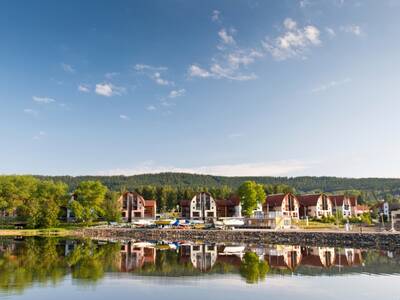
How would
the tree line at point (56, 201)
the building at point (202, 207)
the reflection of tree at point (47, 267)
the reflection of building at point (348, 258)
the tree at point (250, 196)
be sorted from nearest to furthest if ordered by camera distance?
the reflection of tree at point (47, 267), the reflection of building at point (348, 258), the tree line at point (56, 201), the tree at point (250, 196), the building at point (202, 207)

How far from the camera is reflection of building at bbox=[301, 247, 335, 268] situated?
35.8 metres

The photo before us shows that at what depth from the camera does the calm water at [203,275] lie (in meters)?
24.1

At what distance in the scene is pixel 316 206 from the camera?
10669 centimetres

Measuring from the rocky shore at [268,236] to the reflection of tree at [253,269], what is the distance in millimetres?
18648

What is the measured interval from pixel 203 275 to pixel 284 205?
74.4m

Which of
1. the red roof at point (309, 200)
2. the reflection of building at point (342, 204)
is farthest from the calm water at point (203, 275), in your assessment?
the reflection of building at point (342, 204)

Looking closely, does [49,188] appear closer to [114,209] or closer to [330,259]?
[114,209]

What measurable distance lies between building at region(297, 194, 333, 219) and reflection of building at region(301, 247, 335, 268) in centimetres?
5950

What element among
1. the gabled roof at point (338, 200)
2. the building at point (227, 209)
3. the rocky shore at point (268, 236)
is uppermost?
the gabled roof at point (338, 200)

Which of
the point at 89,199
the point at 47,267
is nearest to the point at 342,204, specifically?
the point at 89,199

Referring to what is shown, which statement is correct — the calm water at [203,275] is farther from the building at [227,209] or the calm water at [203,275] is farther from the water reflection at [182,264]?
the building at [227,209]

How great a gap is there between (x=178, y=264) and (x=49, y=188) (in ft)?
221

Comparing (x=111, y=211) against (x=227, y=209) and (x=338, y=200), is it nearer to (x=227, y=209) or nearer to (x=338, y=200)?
(x=227, y=209)

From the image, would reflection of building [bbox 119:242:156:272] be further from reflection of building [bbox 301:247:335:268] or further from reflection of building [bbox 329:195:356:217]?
reflection of building [bbox 329:195:356:217]
